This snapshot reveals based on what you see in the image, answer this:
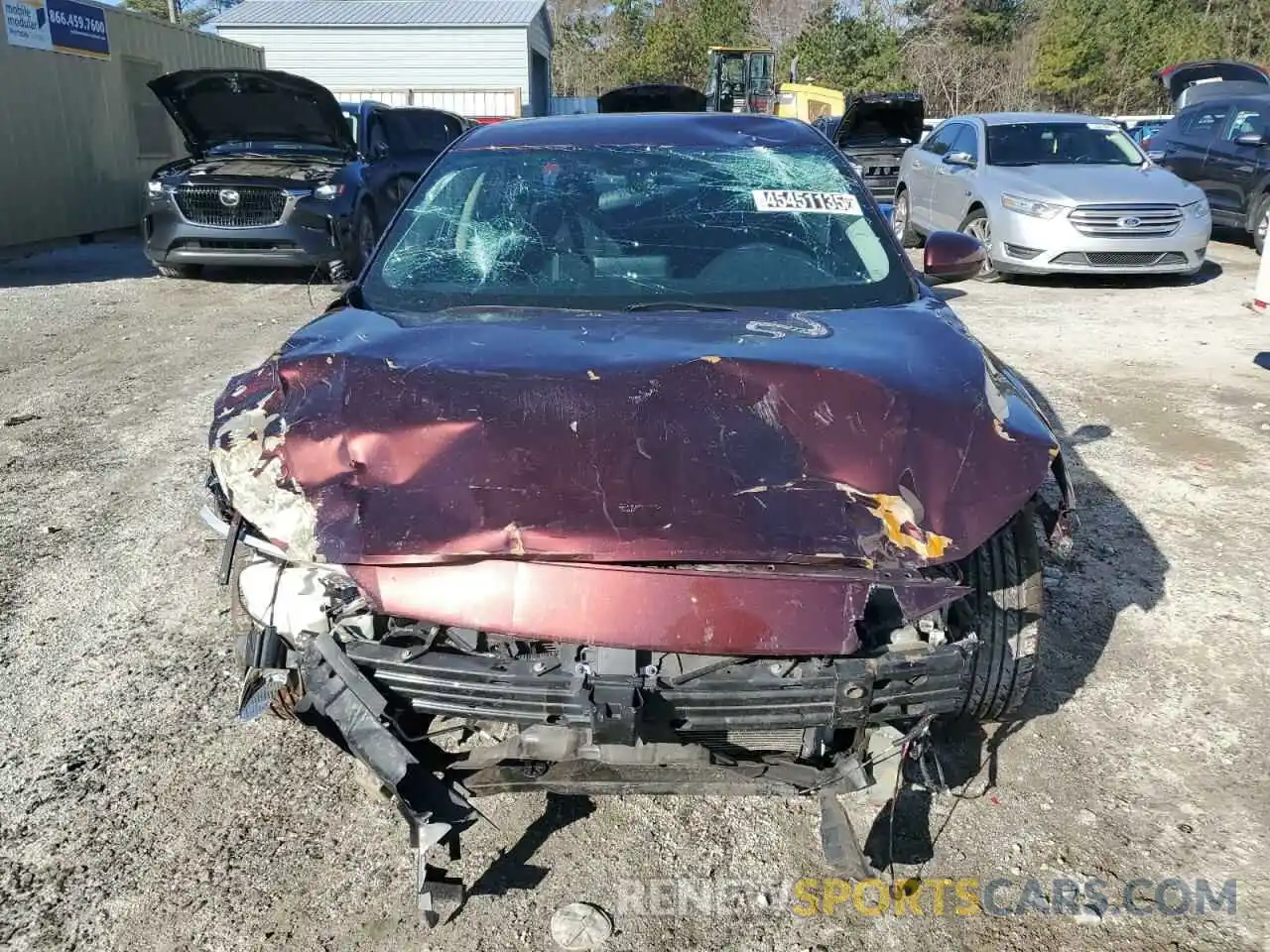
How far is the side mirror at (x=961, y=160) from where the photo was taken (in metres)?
9.90

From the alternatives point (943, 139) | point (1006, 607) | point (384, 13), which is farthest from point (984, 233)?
point (384, 13)

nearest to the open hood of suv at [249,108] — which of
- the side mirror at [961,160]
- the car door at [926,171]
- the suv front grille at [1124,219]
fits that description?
the side mirror at [961,160]

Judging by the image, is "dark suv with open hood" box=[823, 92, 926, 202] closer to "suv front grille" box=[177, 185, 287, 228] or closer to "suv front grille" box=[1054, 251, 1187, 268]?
"suv front grille" box=[1054, 251, 1187, 268]

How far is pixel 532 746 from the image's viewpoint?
6.94ft

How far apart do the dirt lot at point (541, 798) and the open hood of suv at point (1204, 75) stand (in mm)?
12771

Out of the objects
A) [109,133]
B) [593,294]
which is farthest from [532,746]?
[109,133]

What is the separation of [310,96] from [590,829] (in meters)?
8.32

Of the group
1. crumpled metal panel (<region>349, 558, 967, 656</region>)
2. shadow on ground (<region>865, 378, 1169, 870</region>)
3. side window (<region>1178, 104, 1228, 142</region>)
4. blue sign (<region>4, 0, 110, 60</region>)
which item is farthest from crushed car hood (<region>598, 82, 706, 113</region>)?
crumpled metal panel (<region>349, 558, 967, 656</region>)

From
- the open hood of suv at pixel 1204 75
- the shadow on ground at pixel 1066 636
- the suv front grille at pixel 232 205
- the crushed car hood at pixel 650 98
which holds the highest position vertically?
the open hood of suv at pixel 1204 75

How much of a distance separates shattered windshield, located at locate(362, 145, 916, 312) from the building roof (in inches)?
1197

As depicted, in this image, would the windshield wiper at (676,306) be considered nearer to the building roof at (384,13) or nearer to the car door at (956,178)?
the car door at (956,178)

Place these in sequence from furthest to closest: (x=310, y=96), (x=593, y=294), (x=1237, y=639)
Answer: (x=310, y=96), (x=1237, y=639), (x=593, y=294)

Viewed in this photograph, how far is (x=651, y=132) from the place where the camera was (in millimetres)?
3588

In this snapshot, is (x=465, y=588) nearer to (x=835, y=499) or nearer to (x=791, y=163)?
(x=835, y=499)
